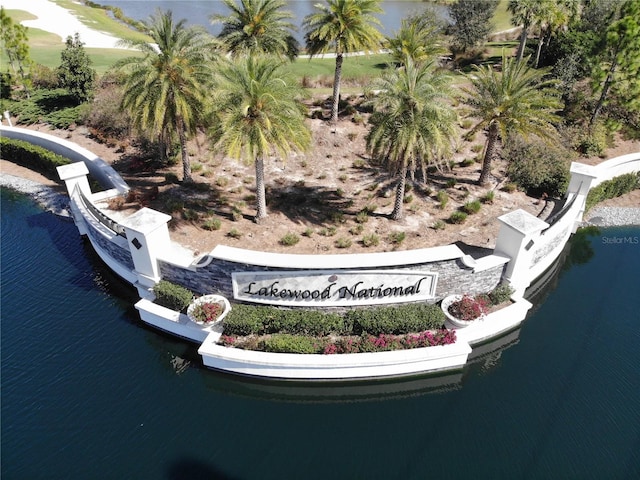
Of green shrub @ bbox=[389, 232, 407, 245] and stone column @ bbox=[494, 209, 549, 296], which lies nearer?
stone column @ bbox=[494, 209, 549, 296]

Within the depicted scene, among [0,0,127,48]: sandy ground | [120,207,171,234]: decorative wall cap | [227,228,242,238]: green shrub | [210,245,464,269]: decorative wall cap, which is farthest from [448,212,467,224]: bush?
[0,0,127,48]: sandy ground

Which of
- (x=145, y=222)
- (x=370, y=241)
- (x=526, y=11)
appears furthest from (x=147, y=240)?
(x=526, y=11)

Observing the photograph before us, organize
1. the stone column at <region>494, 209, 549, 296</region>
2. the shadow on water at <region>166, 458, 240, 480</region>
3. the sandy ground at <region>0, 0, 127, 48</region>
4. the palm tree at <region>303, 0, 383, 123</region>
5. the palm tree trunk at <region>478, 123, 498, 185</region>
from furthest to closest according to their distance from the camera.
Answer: the sandy ground at <region>0, 0, 127, 48</region> → the palm tree at <region>303, 0, 383, 123</region> → the palm tree trunk at <region>478, 123, 498, 185</region> → the stone column at <region>494, 209, 549, 296</region> → the shadow on water at <region>166, 458, 240, 480</region>

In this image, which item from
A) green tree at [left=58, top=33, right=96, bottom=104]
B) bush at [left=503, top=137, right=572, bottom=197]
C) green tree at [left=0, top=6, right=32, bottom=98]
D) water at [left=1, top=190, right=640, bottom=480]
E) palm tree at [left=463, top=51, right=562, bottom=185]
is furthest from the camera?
green tree at [left=0, top=6, right=32, bottom=98]

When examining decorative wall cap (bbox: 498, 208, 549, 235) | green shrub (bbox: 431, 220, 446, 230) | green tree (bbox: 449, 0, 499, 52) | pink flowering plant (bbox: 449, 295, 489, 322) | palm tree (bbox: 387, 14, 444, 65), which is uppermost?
green tree (bbox: 449, 0, 499, 52)

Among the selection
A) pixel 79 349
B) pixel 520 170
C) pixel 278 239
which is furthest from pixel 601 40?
pixel 79 349

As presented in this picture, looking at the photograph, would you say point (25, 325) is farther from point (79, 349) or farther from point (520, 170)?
point (520, 170)

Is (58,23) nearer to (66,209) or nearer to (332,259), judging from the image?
(66,209)

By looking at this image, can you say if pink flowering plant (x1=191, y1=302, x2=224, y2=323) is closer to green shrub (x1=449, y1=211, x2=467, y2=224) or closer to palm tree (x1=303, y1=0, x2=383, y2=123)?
green shrub (x1=449, y1=211, x2=467, y2=224)

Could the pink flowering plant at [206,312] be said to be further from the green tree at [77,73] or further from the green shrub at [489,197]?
the green tree at [77,73]
